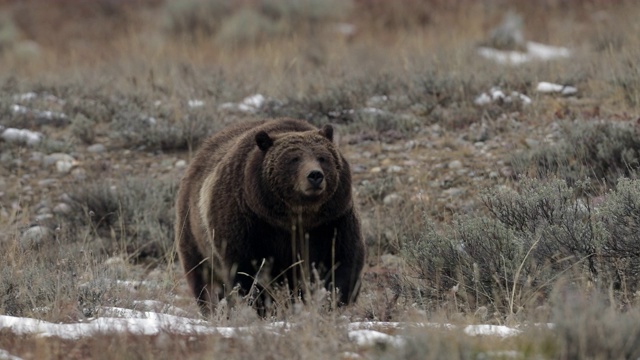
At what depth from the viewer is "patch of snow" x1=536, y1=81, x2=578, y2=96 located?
1066 cm

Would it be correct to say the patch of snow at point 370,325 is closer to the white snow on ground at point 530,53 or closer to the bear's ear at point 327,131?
the bear's ear at point 327,131

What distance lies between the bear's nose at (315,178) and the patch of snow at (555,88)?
18.0 ft

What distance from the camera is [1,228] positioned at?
819 cm

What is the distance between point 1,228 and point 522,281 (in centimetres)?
460

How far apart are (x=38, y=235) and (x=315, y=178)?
131 inches

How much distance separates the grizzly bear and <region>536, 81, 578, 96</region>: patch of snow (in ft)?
16.4

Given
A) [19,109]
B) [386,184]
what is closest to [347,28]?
[19,109]

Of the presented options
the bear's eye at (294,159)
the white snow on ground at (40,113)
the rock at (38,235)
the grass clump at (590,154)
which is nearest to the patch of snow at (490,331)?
the bear's eye at (294,159)

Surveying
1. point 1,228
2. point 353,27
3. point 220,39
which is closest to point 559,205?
point 1,228

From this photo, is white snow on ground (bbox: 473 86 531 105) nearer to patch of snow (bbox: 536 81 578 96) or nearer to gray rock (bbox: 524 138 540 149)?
patch of snow (bbox: 536 81 578 96)

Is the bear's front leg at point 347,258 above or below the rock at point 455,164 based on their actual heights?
above

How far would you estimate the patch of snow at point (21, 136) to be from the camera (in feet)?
34.2

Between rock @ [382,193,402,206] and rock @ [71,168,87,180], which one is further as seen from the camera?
rock @ [71,168,87,180]

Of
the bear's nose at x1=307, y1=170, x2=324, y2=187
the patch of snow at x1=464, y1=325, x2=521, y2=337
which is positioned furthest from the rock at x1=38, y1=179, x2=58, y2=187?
the patch of snow at x1=464, y1=325, x2=521, y2=337
